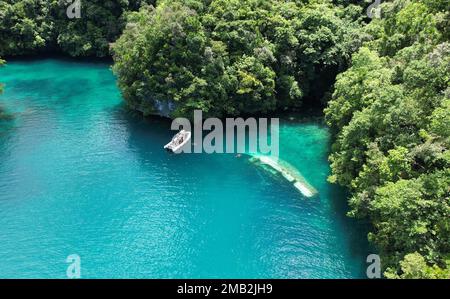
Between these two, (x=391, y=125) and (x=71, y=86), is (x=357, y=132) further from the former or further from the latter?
(x=71, y=86)

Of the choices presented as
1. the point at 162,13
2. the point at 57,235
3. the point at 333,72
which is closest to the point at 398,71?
the point at 333,72

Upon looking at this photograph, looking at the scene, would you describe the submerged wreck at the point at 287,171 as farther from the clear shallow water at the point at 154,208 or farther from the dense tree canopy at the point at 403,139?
the dense tree canopy at the point at 403,139

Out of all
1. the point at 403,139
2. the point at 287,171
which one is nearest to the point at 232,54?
the point at 287,171

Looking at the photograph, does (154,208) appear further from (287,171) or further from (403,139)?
(403,139)

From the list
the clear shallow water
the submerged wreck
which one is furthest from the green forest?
the submerged wreck

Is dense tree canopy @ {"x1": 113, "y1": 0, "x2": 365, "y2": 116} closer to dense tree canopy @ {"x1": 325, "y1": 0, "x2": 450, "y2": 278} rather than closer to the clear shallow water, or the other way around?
the clear shallow water
